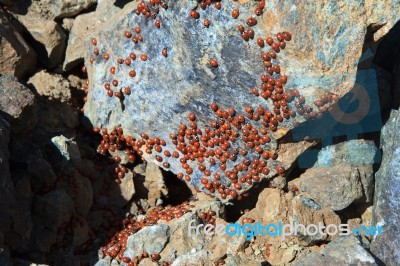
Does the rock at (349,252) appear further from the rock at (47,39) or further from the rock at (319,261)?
the rock at (47,39)

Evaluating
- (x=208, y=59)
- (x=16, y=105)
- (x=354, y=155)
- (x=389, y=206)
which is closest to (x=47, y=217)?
(x=16, y=105)

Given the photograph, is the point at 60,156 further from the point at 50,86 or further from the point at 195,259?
the point at 195,259

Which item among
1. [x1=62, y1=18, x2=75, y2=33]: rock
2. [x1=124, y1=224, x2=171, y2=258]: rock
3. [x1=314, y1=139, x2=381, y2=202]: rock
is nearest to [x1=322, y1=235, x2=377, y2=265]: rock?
[x1=314, y1=139, x2=381, y2=202]: rock

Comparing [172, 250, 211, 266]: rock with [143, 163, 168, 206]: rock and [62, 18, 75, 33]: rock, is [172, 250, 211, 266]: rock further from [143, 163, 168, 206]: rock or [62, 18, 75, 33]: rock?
[62, 18, 75, 33]: rock

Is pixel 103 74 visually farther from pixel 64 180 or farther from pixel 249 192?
pixel 249 192

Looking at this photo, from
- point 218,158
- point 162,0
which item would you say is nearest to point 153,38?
point 162,0

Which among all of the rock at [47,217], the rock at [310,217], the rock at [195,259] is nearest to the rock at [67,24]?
the rock at [47,217]

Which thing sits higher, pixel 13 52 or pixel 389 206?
pixel 13 52
